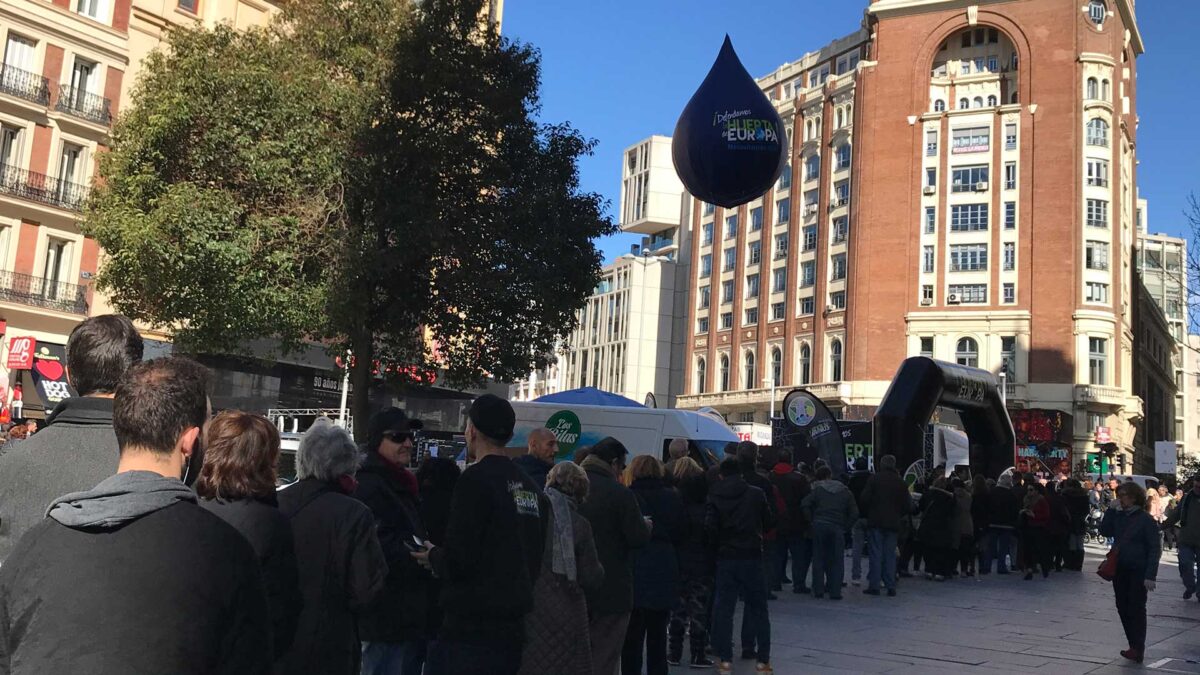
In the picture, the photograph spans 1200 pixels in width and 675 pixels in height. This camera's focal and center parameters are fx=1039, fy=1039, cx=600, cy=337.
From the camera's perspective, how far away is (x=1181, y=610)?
14969 mm

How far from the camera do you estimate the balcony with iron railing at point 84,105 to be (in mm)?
28000

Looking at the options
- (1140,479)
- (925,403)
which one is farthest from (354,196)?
(1140,479)

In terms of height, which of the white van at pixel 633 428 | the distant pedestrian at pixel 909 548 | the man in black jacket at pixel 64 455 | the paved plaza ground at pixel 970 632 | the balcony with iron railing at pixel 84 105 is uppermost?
the balcony with iron railing at pixel 84 105

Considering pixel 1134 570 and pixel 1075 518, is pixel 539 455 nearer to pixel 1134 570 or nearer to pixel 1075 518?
pixel 1134 570

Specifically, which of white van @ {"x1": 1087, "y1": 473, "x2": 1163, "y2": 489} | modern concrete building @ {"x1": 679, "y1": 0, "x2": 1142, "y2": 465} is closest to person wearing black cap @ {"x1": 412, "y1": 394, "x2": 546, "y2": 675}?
white van @ {"x1": 1087, "y1": 473, "x2": 1163, "y2": 489}

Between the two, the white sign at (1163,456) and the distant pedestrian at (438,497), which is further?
the white sign at (1163,456)

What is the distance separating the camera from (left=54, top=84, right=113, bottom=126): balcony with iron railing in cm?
2800

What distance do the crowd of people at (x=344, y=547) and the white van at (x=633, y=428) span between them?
984cm

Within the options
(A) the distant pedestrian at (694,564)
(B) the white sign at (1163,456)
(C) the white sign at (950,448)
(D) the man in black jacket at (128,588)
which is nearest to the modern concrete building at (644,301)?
(B) the white sign at (1163,456)

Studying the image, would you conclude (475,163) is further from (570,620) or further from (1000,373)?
(1000,373)

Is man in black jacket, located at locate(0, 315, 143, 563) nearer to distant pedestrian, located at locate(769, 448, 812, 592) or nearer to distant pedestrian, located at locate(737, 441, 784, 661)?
distant pedestrian, located at locate(737, 441, 784, 661)

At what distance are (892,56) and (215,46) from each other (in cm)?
5369

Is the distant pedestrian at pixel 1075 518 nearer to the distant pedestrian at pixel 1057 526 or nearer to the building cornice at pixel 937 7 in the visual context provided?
the distant pedestrian at pixel 1057 526

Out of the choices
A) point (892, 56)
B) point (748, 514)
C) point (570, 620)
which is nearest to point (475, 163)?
point (748, 514)
